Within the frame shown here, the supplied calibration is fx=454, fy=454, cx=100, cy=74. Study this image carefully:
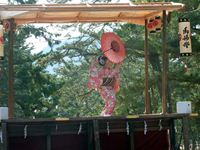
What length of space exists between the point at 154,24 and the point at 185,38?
703 millimetres

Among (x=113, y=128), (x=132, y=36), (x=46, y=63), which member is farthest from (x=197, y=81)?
(x=113, y=128)

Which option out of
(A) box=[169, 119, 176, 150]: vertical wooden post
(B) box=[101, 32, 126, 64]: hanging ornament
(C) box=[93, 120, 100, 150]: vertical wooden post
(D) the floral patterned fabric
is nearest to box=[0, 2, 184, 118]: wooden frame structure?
(A) box=[169, 119, 176, 150]: vertical wooden post

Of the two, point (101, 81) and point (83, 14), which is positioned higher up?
point (83, 14)

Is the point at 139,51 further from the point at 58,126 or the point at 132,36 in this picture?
the point at 58,126

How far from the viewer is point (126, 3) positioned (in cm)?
774

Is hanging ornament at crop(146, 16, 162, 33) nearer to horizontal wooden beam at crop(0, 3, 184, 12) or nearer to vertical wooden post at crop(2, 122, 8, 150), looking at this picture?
horizontal wooden beam at crop(0, 3, 184, 12)

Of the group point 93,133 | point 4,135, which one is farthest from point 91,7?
point 4,135

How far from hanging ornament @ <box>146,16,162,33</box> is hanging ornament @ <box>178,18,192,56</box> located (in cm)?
44

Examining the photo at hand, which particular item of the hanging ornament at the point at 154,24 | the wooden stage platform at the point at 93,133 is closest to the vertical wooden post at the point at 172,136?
the wooden stage platform at the point at 93,133

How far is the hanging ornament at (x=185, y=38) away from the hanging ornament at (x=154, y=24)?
17.3 inches

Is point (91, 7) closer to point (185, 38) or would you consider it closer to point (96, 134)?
point (185, 38)

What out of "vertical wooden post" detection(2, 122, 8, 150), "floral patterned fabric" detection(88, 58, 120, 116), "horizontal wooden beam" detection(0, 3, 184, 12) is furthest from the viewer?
"floral patterned fabric" detection(88, 58, 120, 116)

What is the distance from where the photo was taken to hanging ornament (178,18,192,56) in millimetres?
7906

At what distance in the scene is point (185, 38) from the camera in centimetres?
795
